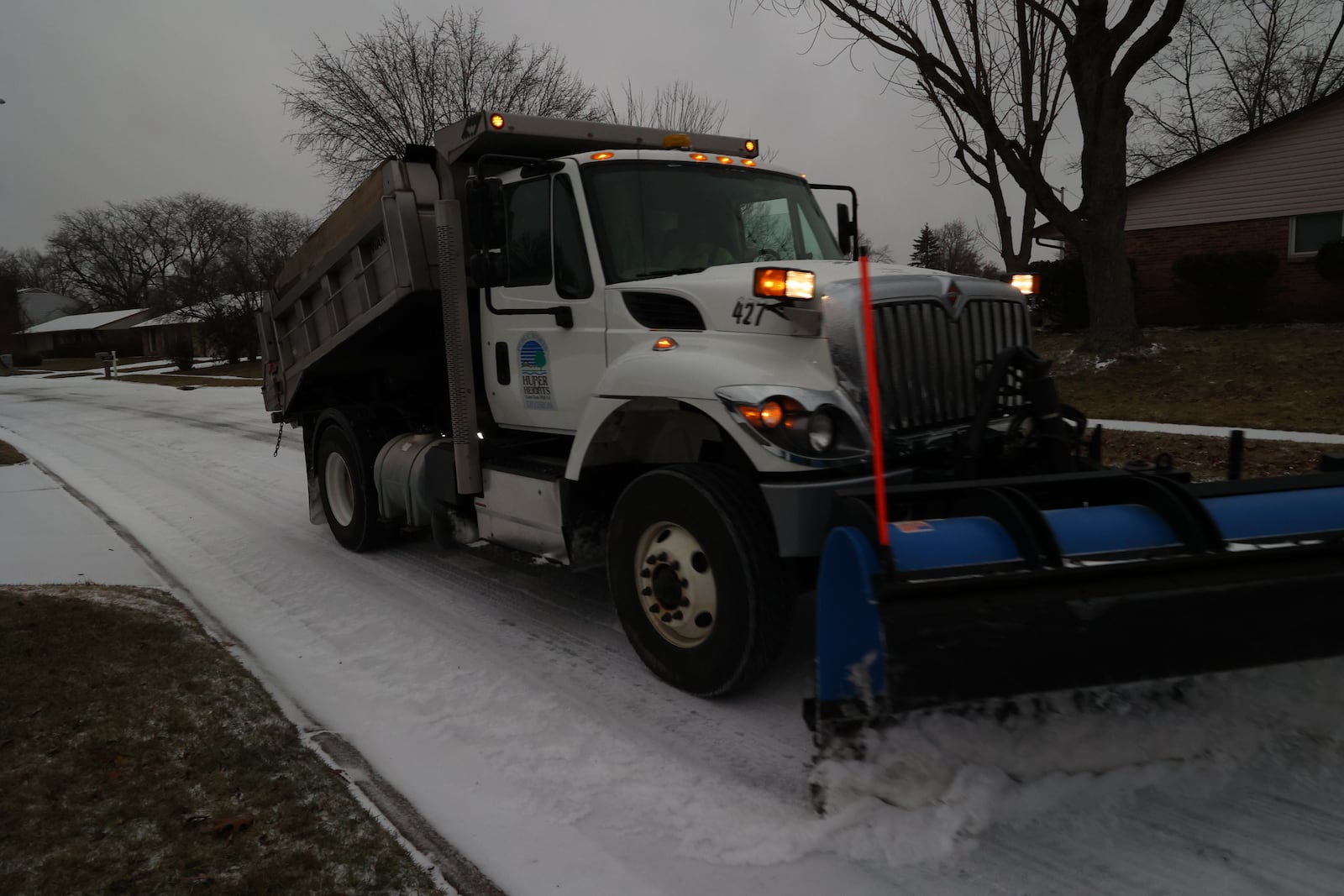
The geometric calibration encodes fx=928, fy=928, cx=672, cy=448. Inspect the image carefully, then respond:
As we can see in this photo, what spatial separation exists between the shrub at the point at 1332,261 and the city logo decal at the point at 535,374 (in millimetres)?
19062

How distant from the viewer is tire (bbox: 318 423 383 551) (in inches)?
283

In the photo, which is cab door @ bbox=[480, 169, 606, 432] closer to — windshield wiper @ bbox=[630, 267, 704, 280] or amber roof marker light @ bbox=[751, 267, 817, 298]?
windshield wiper @ bbox=[630, 267, 704, 280]

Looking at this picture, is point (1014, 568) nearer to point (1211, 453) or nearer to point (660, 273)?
point (660, 273)

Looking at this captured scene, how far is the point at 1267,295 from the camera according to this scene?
63.6 feet

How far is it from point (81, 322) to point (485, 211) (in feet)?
322

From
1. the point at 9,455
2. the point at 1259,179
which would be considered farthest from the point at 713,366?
the point at 1259,179

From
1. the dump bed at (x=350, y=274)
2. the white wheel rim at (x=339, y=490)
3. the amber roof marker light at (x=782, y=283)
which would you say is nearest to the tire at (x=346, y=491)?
the white wheel rim at (x=339, y=490)

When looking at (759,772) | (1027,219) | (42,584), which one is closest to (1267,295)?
(1027,219)

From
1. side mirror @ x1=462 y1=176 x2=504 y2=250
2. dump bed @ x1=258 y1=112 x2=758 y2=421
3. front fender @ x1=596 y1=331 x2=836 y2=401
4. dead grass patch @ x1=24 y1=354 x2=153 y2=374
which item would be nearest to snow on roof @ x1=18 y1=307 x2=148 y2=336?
dead grass patch @ x1=24 y1=354 x2=153 y2=374

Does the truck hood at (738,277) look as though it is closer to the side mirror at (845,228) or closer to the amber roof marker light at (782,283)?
the amber roof marker light at (782,283)

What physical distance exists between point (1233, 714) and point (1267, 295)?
19.3 meters

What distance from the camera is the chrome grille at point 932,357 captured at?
4043 millimetres

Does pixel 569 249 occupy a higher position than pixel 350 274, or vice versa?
pixel 350 274

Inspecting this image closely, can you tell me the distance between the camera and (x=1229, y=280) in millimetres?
19297
